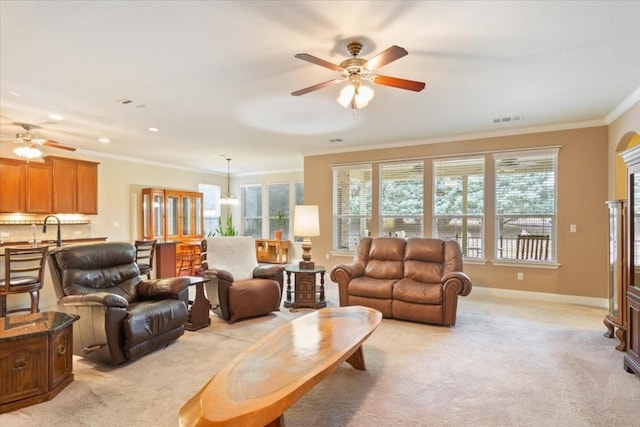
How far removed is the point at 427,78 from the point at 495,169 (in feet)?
9.32

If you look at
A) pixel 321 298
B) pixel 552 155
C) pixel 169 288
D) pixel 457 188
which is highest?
pixel 552 155

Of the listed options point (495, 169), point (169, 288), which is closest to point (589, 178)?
point (495, 169)

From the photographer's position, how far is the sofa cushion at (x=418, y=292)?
12.9ft

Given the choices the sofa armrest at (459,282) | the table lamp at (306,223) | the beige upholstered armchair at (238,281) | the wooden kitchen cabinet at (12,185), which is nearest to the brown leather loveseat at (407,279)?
the sofa armrest at (459,282)

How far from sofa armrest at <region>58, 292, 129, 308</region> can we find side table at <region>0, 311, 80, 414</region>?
0.24m

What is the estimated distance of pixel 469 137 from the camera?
5727mm

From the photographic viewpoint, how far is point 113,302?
275 cm

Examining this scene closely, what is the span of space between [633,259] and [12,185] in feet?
27.0

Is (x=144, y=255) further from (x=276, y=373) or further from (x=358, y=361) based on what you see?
(x=276, y=373)

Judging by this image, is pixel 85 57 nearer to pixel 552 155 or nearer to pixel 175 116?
pixel 175 116

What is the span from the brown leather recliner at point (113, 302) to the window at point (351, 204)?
3895 millimetres

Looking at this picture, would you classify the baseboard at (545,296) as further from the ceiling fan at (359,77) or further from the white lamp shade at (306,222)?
the ceiling fan at (359,77)

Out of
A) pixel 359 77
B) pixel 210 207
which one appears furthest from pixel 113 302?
pixel 210 207

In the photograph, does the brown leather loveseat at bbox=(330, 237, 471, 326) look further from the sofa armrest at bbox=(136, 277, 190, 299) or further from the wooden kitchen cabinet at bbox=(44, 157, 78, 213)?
the wooden kitchen cabinet at bbox=(44, 157, 78, 213)
